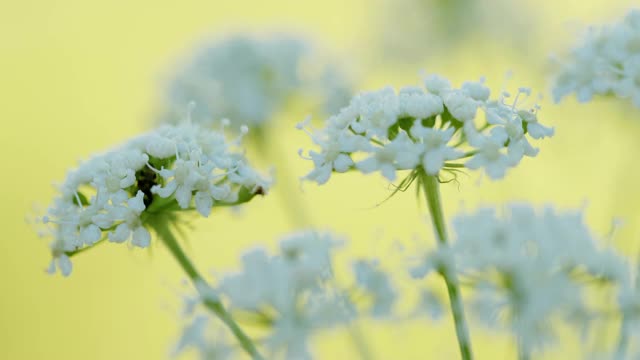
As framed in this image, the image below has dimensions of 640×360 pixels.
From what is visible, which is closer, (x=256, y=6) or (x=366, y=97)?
(x=366, y=97)

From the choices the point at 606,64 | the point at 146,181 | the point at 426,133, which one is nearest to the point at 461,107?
the point at 426,133

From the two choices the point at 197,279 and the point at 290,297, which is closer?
the point at 197,279

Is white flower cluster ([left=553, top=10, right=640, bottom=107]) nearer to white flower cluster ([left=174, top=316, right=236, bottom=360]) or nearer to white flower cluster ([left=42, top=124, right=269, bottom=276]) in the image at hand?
white flower cluster ([left=42, top=124, right=269, bottom=276])

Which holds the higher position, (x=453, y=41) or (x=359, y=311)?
(x=453, y=41)

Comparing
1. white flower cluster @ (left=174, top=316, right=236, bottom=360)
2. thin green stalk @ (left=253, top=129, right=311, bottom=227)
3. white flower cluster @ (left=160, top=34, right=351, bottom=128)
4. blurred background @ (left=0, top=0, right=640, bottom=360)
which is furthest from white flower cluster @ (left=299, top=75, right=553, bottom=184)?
white flower cluster @ (left=160, top=34, right=351, bottom=128)

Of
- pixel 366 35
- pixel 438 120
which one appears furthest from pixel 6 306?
pixel 438 120

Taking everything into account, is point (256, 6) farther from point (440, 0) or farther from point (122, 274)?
point (440, 0)

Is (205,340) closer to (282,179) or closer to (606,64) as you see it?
(606,64)

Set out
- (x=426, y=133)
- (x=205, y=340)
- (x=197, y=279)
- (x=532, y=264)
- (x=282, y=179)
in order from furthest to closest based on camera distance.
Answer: (x=282, y=179) → (x=205, y=340) → (x=197, y=279) → (x=532, y=264) → (x=426, y=133)
